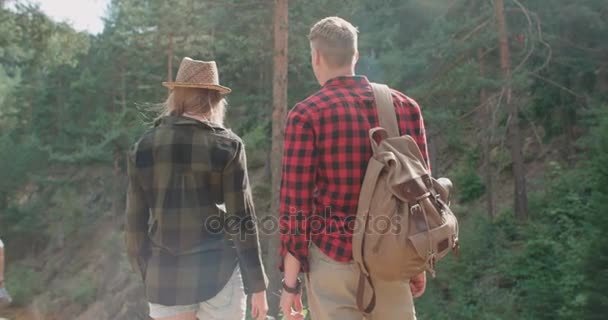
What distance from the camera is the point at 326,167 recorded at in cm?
212

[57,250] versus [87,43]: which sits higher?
[87,43]

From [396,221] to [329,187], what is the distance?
13.1 inches

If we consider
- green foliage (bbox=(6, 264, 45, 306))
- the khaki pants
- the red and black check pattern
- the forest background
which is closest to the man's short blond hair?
the red and black check pattern

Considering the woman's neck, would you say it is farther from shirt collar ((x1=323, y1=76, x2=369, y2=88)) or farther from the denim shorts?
the denim shorts

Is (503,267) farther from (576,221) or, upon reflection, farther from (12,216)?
(12,216)

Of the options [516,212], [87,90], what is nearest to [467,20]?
[516,212]

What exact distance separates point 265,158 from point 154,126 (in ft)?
57.8

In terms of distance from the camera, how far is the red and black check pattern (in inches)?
81.5

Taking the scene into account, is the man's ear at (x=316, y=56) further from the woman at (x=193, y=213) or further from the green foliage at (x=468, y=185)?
Answer: the green foliage at (x=468, y=185)

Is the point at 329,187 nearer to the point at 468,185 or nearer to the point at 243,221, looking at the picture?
the point at 243,221

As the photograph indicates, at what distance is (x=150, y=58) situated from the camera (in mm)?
20266

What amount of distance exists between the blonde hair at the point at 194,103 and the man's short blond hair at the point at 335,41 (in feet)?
1.98

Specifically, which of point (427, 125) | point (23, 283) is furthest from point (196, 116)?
point (23, 283)

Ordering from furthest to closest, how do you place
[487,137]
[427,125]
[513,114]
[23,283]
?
[23,283] → [427,125] → [487,137] → [513,114]
